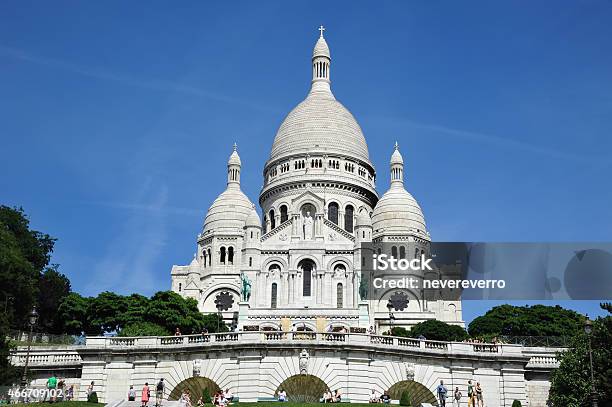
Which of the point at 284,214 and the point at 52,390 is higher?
the point at 284,214

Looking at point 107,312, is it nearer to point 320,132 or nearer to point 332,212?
point 332,212

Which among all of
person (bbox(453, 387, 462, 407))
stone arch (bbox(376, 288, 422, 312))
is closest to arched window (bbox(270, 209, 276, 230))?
stone arch (bbox(376, 288, 422, 312))

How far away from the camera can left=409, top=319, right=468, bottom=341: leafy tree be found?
8369 cm

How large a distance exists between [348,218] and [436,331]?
36194mm

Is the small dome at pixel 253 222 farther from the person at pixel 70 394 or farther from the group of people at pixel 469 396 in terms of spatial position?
the group of people at pixel 469 396

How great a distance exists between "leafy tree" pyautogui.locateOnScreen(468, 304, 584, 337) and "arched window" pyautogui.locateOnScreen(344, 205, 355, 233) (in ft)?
81.2

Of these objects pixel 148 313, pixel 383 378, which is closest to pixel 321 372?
pixel 383 378

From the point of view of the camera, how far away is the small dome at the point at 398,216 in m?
114

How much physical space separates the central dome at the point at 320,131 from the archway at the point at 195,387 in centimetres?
8073

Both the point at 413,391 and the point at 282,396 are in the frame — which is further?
the point at 413,391

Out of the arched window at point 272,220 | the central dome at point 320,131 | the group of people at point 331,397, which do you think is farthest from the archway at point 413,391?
the central dome at point 320,131

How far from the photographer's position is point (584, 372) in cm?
4278

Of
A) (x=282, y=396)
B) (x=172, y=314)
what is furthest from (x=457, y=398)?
(x=172, y=314)

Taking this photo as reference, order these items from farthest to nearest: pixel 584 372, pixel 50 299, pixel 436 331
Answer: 1. pixel 436 331
2. pixel 50 299
3. pixel 584 372
